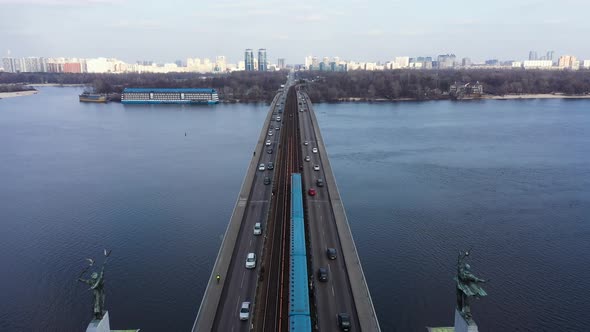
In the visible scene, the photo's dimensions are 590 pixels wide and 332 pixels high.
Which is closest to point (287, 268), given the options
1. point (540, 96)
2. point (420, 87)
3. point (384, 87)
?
point (384, 87)

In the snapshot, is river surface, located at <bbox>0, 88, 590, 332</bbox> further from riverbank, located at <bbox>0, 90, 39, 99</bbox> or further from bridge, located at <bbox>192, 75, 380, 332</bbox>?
riverbank, located at <bbox>0, 90, 39, 99</bbox>

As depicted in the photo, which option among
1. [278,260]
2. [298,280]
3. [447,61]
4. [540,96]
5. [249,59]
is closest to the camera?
[298,280]

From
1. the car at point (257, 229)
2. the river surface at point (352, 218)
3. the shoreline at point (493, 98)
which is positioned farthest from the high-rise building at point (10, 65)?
the car at point (257, 229)

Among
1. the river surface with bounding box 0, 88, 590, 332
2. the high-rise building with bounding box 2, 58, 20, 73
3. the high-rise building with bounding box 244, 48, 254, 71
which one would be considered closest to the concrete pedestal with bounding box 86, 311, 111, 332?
the river surface with bounding box 0, 88, 590, 332

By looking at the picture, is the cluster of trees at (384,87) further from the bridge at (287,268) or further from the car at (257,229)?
the car at (257,229)

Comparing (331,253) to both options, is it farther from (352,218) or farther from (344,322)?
(352,218)

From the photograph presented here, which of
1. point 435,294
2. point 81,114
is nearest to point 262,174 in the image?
point 435,294

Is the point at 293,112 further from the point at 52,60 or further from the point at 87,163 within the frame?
the point at 52,60
